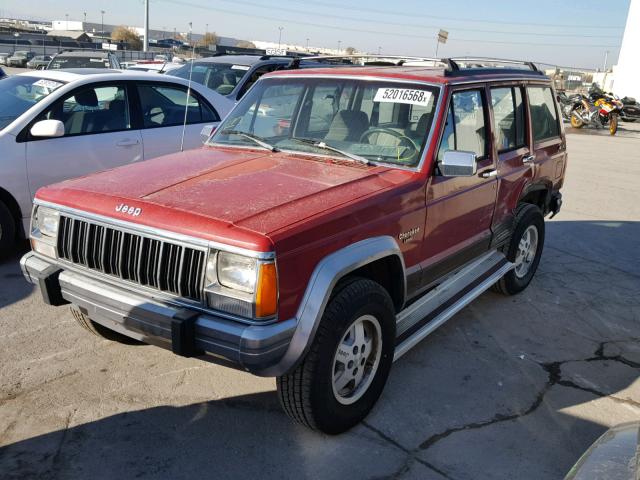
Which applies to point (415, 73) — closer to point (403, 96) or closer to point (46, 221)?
point (403, 96)

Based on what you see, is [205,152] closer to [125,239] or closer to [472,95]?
[125,239]

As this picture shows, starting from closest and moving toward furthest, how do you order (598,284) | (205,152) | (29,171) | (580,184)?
(205,152)
(29,171)
(598,284)
(580,184)

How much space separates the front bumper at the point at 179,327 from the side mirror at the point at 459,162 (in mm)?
1491

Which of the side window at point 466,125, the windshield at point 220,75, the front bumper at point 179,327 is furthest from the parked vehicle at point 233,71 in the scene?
the front bumper at point 179,327

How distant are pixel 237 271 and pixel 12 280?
10.9 ft

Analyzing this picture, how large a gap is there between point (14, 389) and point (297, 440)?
175 centimetres

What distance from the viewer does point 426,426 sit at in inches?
134

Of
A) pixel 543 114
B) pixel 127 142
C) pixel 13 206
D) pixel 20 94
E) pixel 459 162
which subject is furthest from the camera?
pixel 127 142

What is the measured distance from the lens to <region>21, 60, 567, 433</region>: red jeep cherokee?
2760 mm

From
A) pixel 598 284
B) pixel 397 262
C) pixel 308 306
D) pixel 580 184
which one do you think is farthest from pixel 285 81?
pixel 580 184

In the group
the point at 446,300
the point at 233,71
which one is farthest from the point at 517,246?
the point at 233,71

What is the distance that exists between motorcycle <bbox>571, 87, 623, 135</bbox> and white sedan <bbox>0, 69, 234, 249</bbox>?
18570mm

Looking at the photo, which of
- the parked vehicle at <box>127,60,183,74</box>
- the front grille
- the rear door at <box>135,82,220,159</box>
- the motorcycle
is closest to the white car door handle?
the rear door at <box>135,82,220,159</box>

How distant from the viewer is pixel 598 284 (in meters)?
5.94
